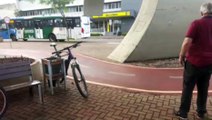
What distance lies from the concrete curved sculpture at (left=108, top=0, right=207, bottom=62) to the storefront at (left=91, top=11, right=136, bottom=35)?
24.0m

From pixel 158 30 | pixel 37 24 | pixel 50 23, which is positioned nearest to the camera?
pixel 158 30

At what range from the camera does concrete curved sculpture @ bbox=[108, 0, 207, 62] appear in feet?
30.6

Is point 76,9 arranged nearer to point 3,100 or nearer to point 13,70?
point 13,70

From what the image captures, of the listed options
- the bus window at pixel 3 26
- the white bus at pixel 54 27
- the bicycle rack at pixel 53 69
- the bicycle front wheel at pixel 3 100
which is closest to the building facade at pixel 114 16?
the white bus at pixel 54 27

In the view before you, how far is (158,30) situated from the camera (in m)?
9.47

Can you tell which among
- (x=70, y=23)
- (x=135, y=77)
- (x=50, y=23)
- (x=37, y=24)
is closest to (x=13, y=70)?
(x=135, y=77)

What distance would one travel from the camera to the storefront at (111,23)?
34.3 meters

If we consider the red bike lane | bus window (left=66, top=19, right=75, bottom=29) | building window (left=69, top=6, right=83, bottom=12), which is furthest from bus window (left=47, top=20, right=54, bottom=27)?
building window (left=69, top=6, right=83, bottom=12)

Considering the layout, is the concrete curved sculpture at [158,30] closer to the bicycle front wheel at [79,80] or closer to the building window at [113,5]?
the bicycle front wheel at [79,80]

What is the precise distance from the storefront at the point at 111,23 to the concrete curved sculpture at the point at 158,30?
24.0 m

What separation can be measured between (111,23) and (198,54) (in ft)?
115

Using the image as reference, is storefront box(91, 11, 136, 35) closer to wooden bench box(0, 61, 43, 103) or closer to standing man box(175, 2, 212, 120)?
wooden bench box(0, 61, 43, 103)

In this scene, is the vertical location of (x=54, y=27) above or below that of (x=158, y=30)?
above

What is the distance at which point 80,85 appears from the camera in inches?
204
